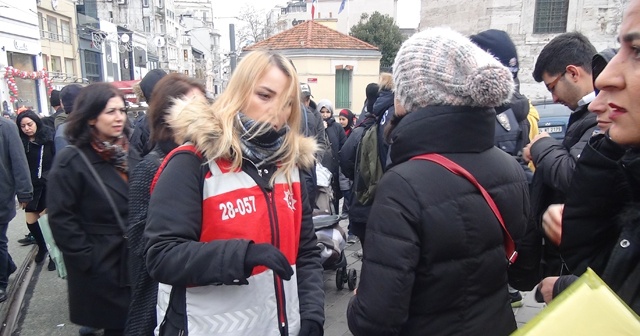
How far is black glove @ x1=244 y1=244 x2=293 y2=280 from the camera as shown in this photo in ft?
5.18

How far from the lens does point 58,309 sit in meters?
4.53

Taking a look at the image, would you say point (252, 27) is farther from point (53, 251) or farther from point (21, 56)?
point (53, 251)

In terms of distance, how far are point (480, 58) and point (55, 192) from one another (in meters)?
2.63

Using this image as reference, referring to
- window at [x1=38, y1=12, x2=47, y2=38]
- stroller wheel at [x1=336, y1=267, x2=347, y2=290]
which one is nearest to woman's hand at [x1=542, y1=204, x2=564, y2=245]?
stroller wheel at [x1=336, y1=267, x2=347, y2=290]

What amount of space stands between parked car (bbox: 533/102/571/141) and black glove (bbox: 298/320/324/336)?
867cm

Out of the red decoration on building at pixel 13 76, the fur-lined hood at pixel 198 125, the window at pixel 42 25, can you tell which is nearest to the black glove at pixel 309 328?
the fur-lined hood at pixel 198 125

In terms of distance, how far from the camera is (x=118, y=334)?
2904mm

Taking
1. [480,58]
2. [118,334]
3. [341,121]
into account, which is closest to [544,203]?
[480,58]

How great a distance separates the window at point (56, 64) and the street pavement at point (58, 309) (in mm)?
32854

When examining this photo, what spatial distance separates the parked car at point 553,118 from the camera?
9266mm

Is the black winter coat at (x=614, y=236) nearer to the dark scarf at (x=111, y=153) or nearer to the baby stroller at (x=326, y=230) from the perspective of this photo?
the dark scarf at (x=111, y=153)

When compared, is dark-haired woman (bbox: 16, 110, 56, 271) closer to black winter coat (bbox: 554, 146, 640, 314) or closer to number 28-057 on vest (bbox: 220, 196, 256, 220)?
number 28-057 on vest (bbox: 220, 196, 256, 220)

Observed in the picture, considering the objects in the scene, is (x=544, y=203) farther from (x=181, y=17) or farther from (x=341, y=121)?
(x=181, y=17)

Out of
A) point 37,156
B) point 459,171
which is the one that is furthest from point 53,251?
point 459,171
